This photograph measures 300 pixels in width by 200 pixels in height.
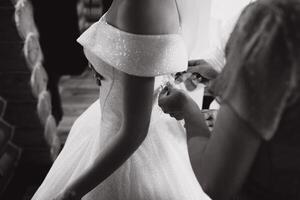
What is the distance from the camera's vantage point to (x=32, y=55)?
2.13 meters

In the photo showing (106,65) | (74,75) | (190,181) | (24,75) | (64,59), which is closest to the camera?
(106,65)

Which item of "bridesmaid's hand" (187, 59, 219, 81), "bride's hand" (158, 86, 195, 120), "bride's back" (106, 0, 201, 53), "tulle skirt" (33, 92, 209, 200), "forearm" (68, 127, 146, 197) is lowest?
"tulle skirt" (33, 92, 209, 200)

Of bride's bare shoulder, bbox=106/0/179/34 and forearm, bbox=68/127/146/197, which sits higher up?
bride's bare shoulder, bbox=106/0/179/34

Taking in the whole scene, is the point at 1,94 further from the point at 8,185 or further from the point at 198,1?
the point at 198,1

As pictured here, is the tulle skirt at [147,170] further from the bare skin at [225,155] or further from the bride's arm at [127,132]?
the bare skin at [225,155]

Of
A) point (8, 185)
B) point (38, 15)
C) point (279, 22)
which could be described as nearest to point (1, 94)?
point (8, 185)

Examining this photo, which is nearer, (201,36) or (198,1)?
(198,1)

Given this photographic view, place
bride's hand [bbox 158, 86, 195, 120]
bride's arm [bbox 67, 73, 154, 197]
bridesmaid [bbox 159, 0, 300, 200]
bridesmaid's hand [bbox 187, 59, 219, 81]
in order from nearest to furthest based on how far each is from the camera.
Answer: bridesmaid [bbox 159, 0, 300, 200]
bride's hand [bbox 158, 86, 195, 120]
bride's arm [bbox 67, 73, 154, 197]
bridesmaid's hand [bbox 187, 59, 219, 81]

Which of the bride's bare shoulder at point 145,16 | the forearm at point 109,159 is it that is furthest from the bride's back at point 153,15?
the forearm at point 109,159

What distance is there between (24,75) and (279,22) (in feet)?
6.20

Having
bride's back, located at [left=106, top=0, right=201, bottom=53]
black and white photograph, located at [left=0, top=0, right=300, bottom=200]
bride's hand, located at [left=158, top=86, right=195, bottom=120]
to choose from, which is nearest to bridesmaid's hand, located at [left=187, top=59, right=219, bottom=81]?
black and white photograph, located at [left=0, top=0, right=300, bottom=200]

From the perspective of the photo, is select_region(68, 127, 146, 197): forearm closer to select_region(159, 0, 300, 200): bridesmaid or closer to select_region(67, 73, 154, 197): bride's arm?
select_region(67, 73, 154, 197): bride's arm

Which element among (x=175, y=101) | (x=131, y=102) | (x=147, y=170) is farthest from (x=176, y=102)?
(x=147, y=170)

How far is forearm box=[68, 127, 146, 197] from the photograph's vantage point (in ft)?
3.13
